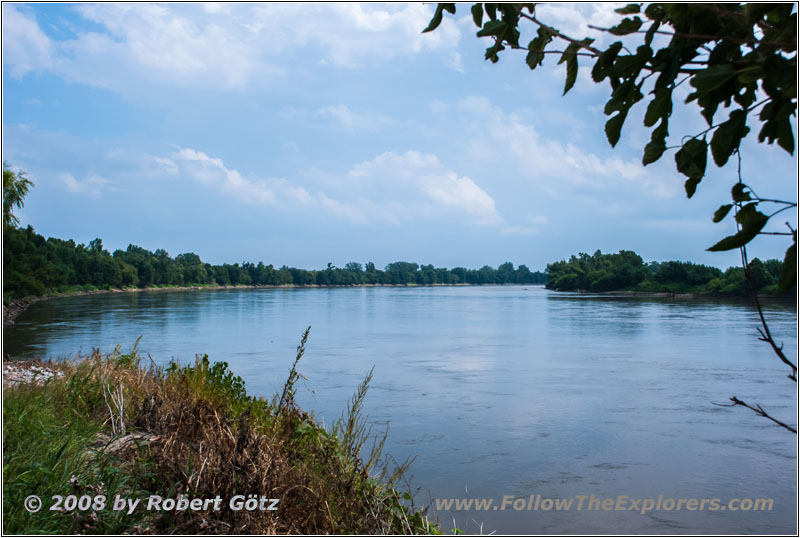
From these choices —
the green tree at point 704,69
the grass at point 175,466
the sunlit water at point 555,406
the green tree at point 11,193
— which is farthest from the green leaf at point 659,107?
the green tree at point 11,193

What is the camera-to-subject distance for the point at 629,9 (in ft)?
5.12

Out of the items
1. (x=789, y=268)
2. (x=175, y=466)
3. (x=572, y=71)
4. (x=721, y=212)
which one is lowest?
(x=175, y=466)

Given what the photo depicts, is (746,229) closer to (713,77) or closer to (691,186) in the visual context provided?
(691,186)

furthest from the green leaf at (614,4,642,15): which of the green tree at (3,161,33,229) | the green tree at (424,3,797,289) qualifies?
the green tree at (3,161,33,229)

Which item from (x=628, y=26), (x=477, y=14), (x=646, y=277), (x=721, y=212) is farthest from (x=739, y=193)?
(x=646, y=277)

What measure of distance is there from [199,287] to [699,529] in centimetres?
12441

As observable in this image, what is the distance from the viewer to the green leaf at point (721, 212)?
1.50m

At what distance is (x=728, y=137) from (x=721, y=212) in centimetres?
19

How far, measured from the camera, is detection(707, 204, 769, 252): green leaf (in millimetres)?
1374

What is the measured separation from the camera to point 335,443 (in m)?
5.75

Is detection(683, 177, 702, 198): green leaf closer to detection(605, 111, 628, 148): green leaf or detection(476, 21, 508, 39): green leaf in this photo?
detection(605, 111, 628, 148): green leaf

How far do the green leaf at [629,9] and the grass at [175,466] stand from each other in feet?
11.7

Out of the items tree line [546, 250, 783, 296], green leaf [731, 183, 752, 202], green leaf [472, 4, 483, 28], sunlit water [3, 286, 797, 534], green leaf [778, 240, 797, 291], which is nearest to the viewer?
green leaf [778, 240, 797, 291]

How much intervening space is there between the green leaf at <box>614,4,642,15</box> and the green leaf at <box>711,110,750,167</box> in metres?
0.37
